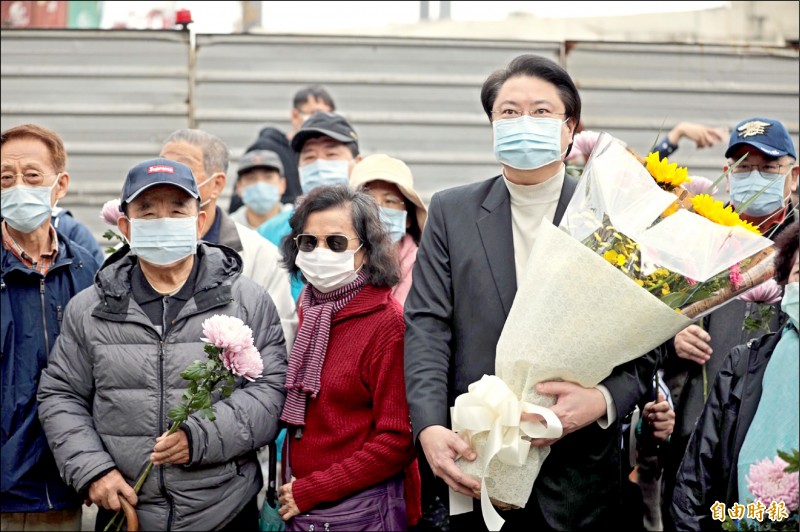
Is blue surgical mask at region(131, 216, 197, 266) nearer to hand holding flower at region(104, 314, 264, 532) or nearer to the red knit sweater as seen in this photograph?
hand holding flower at region(104, 314, 264, 532)

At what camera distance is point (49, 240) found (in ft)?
16.0

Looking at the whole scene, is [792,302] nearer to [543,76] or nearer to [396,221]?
[543,76]

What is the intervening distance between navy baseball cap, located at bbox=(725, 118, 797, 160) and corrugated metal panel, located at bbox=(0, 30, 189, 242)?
17.1ft

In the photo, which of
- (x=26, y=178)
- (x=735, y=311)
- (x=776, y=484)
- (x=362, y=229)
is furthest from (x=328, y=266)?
(x=776, y=484)

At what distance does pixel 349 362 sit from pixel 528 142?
3.74 feet

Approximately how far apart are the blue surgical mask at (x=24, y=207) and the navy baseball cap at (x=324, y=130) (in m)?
1.68

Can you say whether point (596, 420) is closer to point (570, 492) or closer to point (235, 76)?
point (570, 492)

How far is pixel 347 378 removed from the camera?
13.6 ft

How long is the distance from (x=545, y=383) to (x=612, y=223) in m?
0.58

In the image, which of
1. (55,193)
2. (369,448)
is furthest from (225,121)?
(369,448)

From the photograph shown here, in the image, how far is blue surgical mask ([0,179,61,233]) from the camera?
4715mm

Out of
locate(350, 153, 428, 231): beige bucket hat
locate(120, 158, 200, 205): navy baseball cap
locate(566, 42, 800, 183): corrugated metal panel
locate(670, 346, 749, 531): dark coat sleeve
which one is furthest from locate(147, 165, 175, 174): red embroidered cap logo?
locate(566, 42, 800, 183): corrugated metal panel

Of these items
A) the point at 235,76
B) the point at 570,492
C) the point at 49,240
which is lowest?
the point at 570,492

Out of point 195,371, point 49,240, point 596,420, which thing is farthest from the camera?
point 49,240
